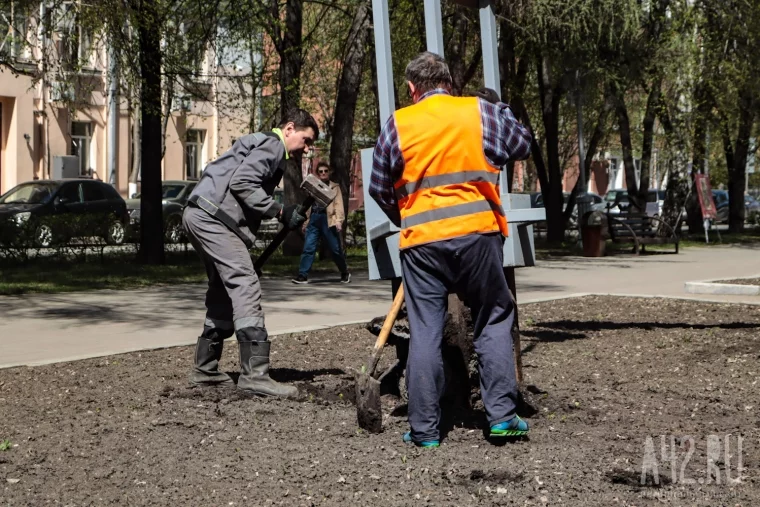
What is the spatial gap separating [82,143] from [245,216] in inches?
1444

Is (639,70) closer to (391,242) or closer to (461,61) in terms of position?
(461,61)

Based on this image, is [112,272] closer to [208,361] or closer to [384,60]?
[208,361]

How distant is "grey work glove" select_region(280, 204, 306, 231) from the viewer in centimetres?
702

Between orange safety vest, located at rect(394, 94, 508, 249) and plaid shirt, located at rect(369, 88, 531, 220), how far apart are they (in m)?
0.04

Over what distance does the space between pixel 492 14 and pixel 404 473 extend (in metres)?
2.87

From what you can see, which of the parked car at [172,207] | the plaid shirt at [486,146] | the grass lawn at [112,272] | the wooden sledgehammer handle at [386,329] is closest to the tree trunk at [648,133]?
the grass lawn at [112,272]

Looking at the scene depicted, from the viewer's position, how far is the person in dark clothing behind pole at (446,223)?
5.38 metres

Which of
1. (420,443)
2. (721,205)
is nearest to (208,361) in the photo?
(420,443)

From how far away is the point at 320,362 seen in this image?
27.5 ft

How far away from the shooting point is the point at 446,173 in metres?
5.38

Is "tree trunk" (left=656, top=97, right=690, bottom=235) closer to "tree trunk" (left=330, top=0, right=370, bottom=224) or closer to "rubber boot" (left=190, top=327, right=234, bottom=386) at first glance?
"tree trunk" (left=330, top=0, right=370, bottom=224)

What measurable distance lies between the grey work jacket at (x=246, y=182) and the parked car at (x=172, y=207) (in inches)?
545

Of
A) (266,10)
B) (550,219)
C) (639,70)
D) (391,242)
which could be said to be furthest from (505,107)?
(550,219)

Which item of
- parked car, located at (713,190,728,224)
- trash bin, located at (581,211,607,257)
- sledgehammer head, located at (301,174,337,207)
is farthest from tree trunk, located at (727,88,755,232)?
sledgehammer head, located at (301,174,337,207)
